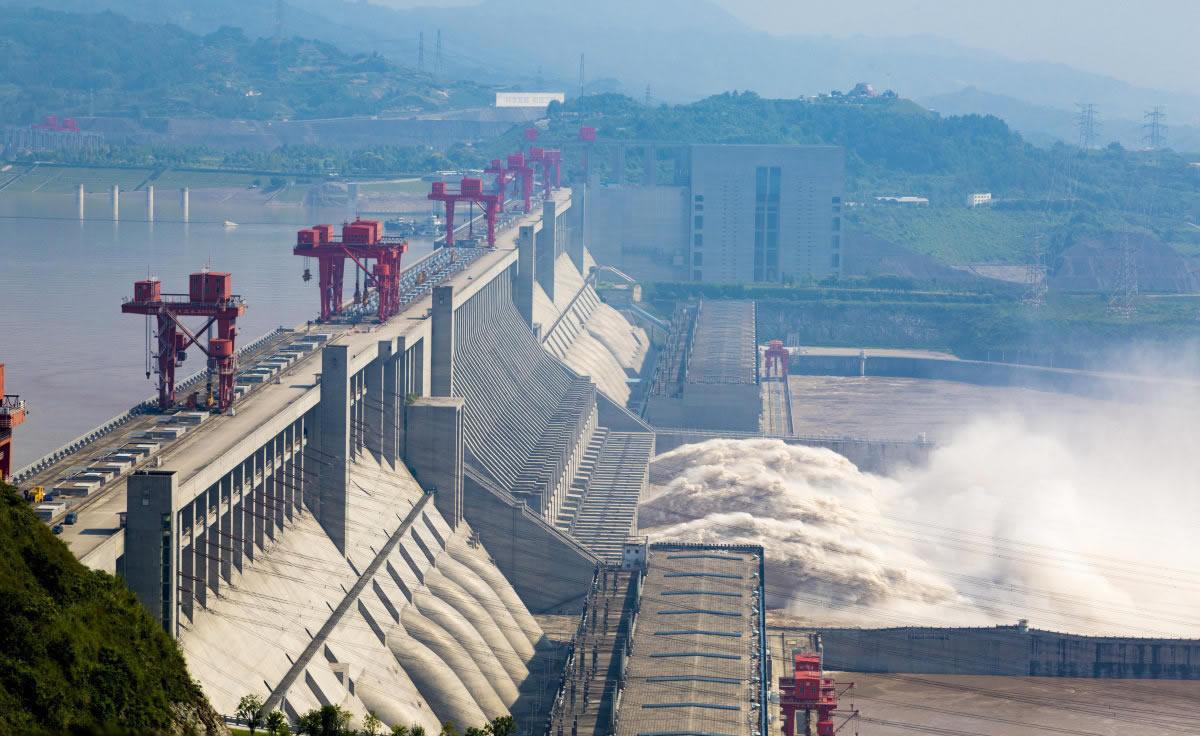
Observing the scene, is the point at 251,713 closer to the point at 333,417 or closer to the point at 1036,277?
the point at 333,417

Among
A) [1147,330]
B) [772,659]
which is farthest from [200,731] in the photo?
[1147,330]

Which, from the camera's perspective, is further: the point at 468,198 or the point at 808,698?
the point at 468,198

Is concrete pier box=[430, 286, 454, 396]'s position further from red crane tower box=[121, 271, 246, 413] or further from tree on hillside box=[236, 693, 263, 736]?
tree on hillside box=[236, 693, 263, 736]

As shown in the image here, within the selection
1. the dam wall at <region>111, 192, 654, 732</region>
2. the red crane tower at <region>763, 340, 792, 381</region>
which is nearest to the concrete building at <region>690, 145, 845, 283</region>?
the red crane tower at <region>763, 340, 792, 381</region>

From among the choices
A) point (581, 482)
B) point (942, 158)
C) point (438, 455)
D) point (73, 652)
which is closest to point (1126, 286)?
point (942, 158)

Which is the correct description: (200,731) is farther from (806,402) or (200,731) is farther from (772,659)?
(806,402)

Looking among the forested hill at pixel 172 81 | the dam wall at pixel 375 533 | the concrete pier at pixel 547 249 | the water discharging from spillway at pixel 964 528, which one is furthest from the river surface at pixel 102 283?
the forested hill at pixel 172 81
